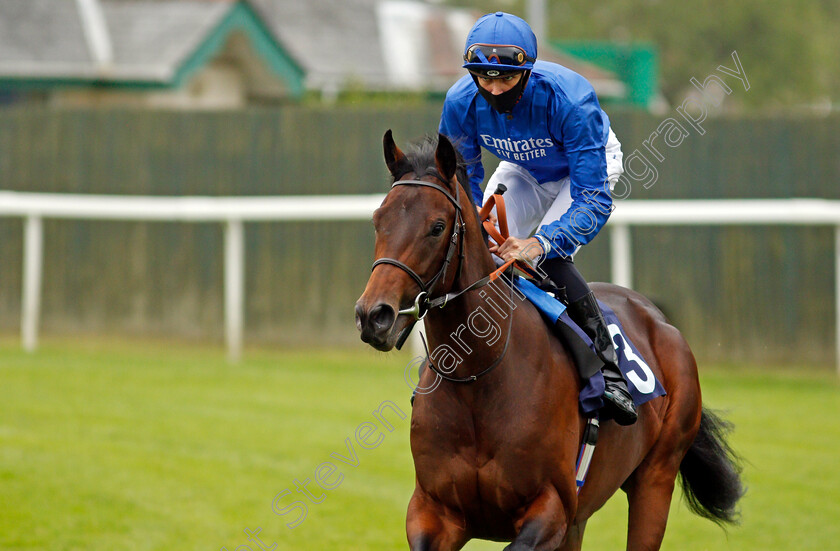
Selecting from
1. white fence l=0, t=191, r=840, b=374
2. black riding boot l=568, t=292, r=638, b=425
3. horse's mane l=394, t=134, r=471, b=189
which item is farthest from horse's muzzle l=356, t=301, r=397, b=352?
white fence l=0, t=191, r=840, b=374

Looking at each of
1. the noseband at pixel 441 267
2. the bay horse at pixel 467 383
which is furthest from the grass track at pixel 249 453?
the noseband at pixel 441 267

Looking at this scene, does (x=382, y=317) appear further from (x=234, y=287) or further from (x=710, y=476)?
(x=234, y=287)

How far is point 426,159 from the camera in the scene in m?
3.52

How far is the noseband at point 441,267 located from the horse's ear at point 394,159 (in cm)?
6

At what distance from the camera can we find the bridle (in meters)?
3.24

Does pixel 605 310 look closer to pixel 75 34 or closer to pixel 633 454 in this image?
pixel 633 454

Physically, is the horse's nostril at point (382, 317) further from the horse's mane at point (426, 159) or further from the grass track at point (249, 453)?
the grass track at point (249, 453)

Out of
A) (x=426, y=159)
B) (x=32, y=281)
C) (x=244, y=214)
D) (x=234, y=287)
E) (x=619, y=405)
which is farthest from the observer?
(x=32, y=281)

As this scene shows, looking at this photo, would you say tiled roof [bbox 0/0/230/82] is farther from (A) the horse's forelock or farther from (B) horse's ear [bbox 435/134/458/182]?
(B) horse's ear [bbox 435/134/458/182]

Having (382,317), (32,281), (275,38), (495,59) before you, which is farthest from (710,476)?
(275,38)

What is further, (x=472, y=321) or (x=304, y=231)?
(x=304, y=231)

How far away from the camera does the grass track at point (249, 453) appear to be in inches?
229

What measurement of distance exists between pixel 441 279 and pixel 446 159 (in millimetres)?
391

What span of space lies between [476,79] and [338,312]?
→ 7.21 metres
